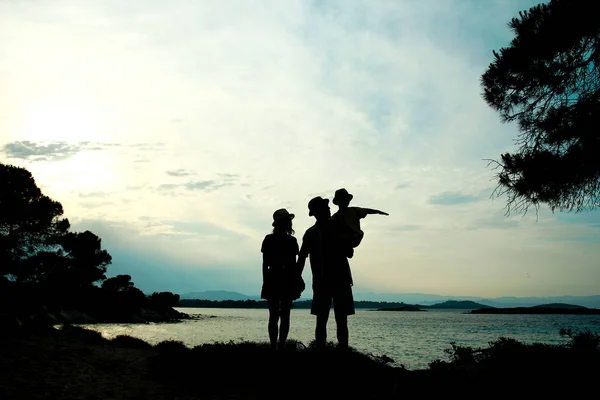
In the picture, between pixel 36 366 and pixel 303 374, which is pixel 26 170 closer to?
pixel 36 366

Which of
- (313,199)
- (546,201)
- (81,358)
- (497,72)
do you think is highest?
(497,72)

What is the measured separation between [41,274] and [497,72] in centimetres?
3779

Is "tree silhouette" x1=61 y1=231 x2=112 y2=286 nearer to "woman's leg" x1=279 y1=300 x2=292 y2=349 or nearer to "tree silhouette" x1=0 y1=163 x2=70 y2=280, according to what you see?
"tree silhouette" x1=0 y1=163 x2=70 y2=280

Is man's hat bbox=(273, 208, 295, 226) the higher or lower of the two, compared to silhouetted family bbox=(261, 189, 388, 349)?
higher

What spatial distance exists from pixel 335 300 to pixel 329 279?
0.98 feet

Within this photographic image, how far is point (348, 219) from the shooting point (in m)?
5.91

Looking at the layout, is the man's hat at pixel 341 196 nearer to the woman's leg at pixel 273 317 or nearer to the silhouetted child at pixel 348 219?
the silhouetted child at pixel 348 219

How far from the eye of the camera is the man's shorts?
232 inches

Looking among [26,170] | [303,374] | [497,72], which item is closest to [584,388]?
[303,374]

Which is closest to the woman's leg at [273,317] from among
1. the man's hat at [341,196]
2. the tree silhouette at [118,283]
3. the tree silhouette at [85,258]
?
the man's hat at [341,196]

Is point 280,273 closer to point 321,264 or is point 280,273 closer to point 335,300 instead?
point 321,264

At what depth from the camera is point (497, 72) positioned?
39.3ft

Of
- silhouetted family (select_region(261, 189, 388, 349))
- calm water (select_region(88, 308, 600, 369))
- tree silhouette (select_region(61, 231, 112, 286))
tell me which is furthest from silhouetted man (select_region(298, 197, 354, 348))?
tree silhouette (select_region(61, 231, 112, 286))

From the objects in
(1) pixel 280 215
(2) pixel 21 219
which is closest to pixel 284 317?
(1) pixel 280 215
